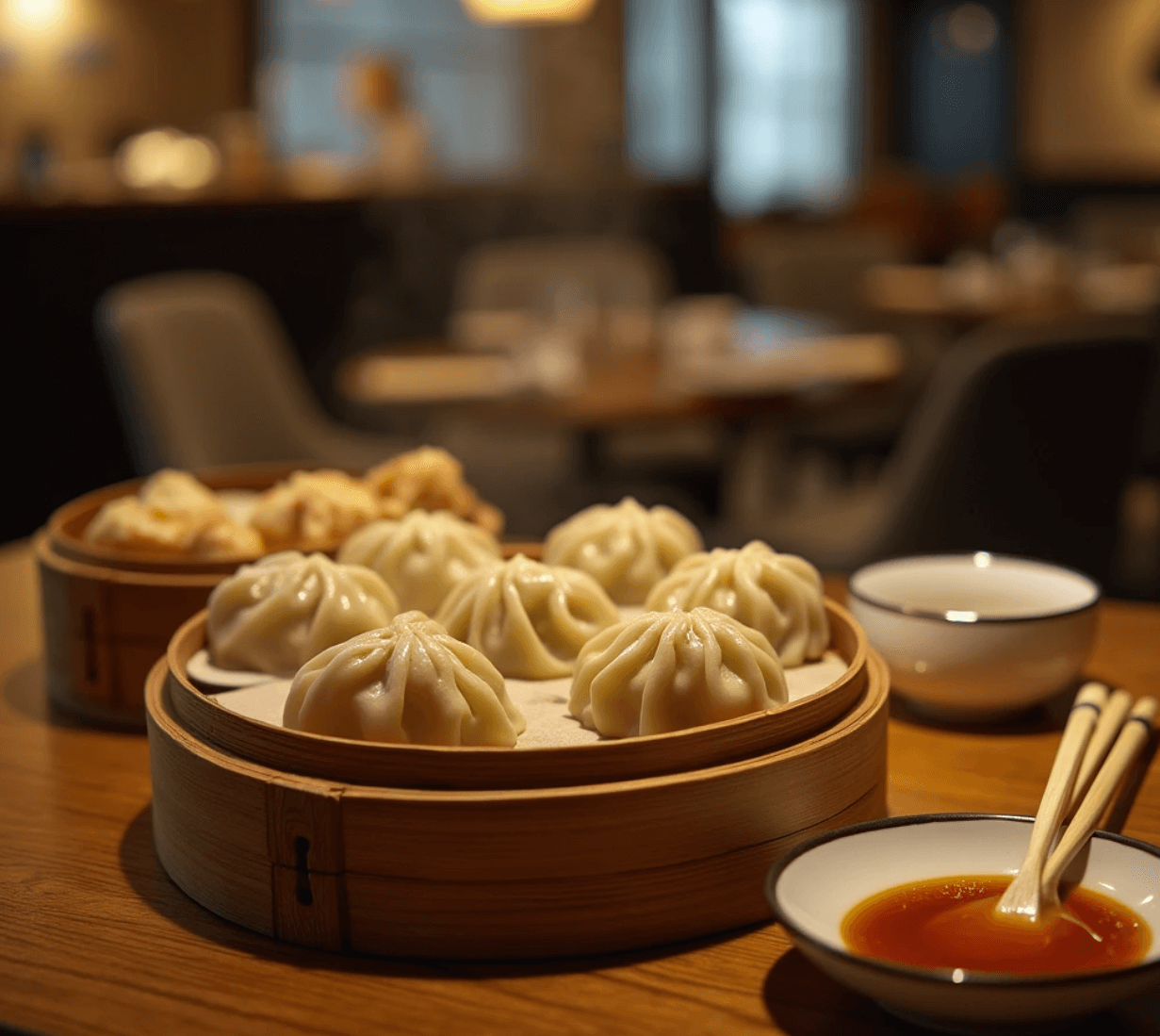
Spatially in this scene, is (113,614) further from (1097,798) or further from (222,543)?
(1097,798)

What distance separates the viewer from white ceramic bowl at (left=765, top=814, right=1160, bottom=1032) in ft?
2.22

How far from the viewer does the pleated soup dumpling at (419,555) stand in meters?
1.20

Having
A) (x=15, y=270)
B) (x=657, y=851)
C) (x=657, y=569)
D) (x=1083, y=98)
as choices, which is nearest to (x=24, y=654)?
(x=657, y=569)

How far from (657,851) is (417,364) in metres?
2.84

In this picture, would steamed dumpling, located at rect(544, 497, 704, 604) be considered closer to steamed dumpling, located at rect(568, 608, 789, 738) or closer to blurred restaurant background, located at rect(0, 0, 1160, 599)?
steamed dumpling, located at rect(568, 608, 789, 738)

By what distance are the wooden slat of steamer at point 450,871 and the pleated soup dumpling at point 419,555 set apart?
0.34m

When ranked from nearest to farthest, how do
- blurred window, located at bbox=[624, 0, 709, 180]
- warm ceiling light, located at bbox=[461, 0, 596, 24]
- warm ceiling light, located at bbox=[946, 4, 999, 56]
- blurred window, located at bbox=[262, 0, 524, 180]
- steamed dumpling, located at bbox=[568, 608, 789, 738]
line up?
steamed dumpling, located at bbox=[568, 608, 789, 738] < warm ceiling light, located at bbox=[461, 0, 596, 24] < blurred window, located at bbox=[262, 0, 524, 180] < blurred window, located at bbox=[624, 0, 709, 180] < warm ceiling light, located at bbox=[946, 4, 999, 56]

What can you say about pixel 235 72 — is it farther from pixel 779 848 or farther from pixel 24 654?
pixel 779 848

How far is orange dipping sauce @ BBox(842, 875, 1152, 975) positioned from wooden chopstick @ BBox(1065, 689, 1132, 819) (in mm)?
132

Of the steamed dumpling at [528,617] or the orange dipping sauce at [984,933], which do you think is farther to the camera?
the steamed dumpling at [528,617]

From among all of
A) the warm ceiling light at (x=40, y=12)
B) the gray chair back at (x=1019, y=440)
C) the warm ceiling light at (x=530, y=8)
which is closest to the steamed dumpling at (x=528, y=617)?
the gray chair back at (x=1019, y=440)

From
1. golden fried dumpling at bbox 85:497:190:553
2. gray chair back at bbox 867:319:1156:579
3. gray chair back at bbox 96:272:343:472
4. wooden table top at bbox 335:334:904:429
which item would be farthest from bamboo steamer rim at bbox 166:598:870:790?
gray chair back at bbox 96:272:343:472

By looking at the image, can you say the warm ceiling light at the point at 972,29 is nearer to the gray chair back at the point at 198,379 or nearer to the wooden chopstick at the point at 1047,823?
the gray chair back at the point at 198,379

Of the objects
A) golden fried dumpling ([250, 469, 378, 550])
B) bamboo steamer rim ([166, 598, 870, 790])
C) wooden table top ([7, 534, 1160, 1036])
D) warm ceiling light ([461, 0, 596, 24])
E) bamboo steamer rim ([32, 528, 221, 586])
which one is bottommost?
wooden table top ([7, 534, 1160, 1036])
